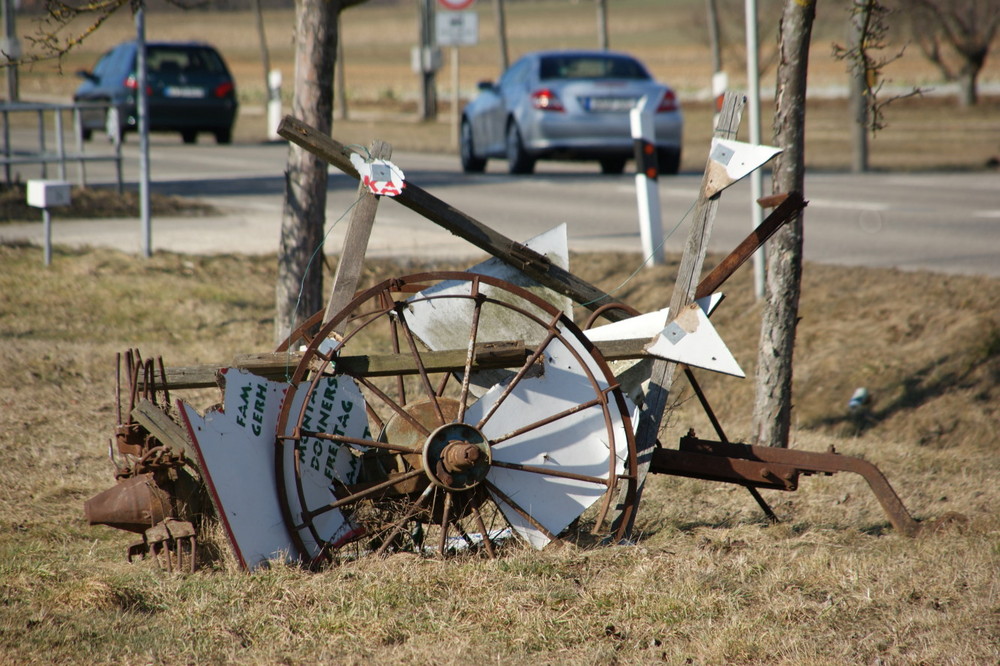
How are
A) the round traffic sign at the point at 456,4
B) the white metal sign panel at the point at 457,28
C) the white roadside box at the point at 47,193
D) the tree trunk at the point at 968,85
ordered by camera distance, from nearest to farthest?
the white roadside box at the point at 47,193, the white metal sign panel at the point at 457,28, the round traffic sign at the point at 456,4, the tree trunk at the point at 968,85

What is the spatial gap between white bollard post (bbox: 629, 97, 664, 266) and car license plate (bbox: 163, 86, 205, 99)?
15.4 metres

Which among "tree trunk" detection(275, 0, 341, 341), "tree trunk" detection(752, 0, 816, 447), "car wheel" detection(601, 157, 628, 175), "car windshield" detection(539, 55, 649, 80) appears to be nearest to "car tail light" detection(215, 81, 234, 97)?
"car wheel" detection(601, 157, 628, 175)

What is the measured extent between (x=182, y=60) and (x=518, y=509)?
20174 millimetres

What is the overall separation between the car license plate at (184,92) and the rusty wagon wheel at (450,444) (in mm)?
18979

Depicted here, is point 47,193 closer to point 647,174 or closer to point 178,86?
point 647,174

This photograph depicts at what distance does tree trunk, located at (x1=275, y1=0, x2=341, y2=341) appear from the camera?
639 centimetres

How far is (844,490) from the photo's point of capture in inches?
199

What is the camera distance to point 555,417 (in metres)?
3.80

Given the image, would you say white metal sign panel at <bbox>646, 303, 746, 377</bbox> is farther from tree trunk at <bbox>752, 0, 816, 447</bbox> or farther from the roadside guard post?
the roadside guard post

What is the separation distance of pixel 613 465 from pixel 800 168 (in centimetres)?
196

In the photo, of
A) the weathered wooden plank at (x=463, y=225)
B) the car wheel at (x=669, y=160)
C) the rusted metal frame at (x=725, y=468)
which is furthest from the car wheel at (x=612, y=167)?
the rusted metal frame at (x=725, y=468)

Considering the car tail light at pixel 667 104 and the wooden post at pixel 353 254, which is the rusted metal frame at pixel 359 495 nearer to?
the wooden post at pixel 353 254

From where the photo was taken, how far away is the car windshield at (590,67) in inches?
604

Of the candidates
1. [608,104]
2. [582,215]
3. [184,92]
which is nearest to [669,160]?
[608,104]
